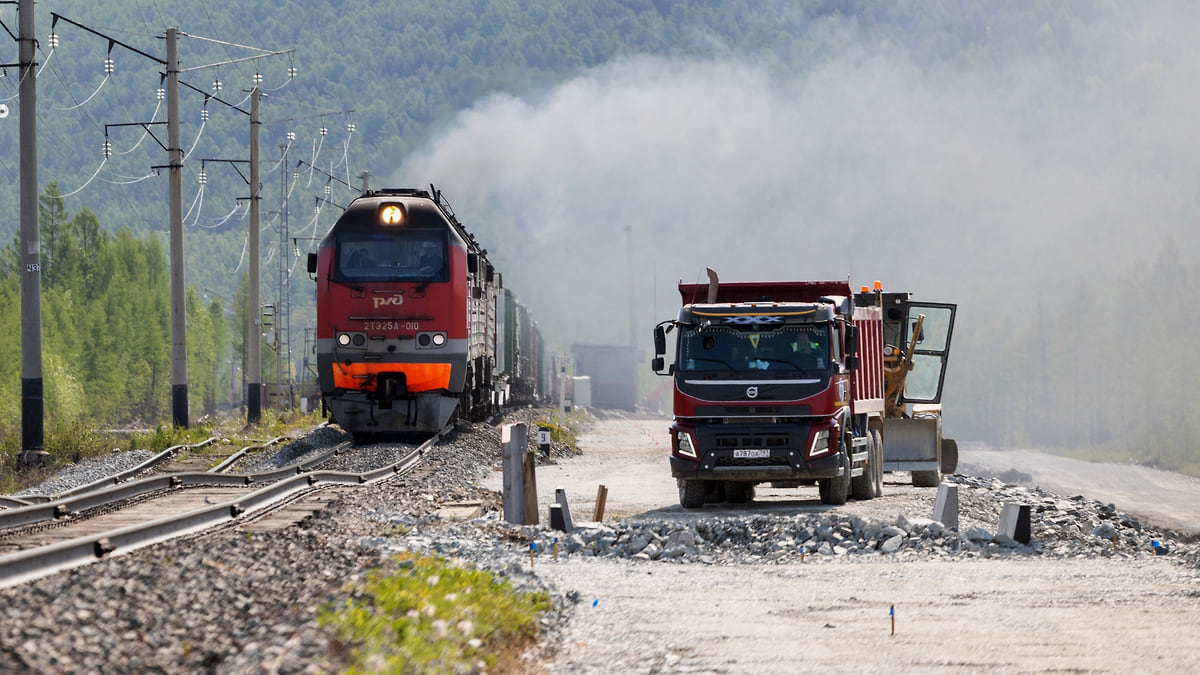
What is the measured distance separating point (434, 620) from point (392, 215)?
16.7 m

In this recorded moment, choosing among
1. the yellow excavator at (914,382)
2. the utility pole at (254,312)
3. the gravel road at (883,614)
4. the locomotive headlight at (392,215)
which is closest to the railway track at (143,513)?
the gravel road at (883,614)

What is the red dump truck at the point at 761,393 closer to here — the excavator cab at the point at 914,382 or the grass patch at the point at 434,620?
the excavator cab at the point at 914,382

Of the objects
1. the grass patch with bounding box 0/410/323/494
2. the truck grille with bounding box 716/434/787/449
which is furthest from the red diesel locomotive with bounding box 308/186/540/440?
the truck grille with bounding box 716/434/787/449

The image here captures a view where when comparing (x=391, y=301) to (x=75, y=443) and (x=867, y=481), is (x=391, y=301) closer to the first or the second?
(x=75, y=443)

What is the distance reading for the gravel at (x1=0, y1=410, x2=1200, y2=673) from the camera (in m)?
6.43

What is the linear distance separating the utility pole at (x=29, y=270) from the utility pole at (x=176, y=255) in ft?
16.1

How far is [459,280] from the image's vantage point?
23391 millimetres

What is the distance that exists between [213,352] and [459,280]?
313 ft

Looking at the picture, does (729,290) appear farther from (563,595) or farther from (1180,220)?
(1180,220)

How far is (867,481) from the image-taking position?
63.7 ft

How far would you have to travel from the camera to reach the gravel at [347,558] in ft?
21.1

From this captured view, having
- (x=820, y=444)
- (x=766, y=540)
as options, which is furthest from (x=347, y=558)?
(x=820, y=444)

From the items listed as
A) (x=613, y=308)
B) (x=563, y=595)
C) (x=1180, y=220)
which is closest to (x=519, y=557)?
(x=563, y=595)

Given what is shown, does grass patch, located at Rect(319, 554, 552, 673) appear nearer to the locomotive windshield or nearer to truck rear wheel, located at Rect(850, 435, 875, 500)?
truck rear wheel, located at Rect(850, 435, 875, 500)
